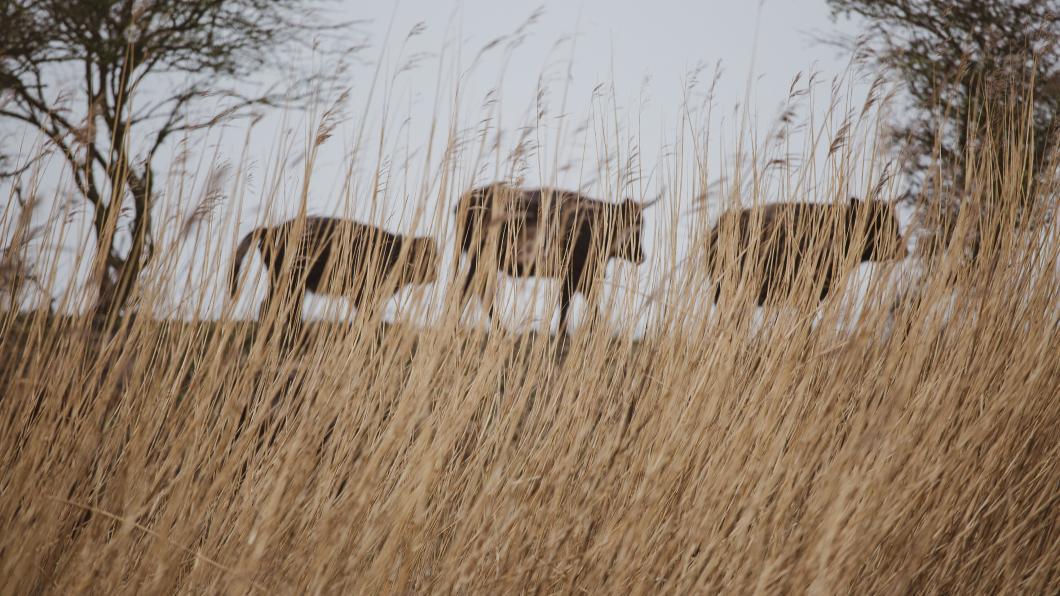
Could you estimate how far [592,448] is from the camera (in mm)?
1555

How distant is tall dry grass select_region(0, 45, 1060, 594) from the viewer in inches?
48.3

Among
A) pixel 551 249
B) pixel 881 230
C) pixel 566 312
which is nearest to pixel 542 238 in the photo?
pixel 551 249

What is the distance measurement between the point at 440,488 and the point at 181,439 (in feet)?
1.71

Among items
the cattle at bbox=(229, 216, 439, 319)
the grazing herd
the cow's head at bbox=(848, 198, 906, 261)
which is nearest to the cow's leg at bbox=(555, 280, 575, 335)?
the grazing herd

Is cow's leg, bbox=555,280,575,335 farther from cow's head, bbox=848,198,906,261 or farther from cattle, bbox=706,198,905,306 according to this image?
cow's head, bbox=848,198,906,261

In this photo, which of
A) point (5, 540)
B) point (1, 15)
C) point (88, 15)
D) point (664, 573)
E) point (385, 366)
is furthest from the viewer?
point (88, 15)

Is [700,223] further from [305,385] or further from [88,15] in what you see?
[88,15]

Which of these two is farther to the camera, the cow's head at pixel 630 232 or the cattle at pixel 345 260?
the cow's head at pixel 630 232

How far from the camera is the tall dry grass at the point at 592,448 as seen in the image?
1226mm

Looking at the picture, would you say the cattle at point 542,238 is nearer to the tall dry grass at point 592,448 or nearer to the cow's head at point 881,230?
the tall dry grass at point 592,448

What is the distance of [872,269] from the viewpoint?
1711mm

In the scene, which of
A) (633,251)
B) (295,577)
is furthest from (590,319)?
(295,577)

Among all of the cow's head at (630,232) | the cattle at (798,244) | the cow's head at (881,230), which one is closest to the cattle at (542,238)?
the cow's head at (630,232)

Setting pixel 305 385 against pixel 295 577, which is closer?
pixel 295 577
